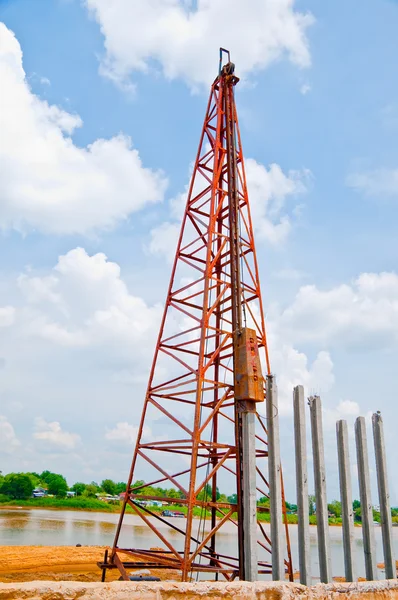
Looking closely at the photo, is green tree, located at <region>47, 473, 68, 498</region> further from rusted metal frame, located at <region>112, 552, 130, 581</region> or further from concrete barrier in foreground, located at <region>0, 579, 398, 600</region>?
concrete barrier in foreground, located at <region>0, 579, 398, 600</region>

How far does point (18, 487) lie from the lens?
Answer: 70812 mm

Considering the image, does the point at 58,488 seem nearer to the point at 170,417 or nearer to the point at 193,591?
the point at 170,417

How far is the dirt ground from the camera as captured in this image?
1557cm

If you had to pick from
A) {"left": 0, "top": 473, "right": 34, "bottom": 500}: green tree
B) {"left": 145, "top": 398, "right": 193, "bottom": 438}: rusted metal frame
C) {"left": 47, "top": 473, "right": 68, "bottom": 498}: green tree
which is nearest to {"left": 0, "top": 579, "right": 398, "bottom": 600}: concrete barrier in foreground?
{"left": 145, "top": 398, "right": 193, "bottom": 438}: rusted metal frame

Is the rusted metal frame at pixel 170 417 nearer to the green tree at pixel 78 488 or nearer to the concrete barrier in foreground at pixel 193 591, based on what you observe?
the concrete barrier in foreground at pixel 193 591

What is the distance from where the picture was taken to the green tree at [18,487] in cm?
7049

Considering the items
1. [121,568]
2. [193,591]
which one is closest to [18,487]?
[121,568]

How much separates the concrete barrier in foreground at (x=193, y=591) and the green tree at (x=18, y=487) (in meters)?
73.2

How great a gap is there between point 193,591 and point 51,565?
1557 centimetres

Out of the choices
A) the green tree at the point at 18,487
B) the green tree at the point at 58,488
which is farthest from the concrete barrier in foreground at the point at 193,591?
the green tree at the point at 58,488

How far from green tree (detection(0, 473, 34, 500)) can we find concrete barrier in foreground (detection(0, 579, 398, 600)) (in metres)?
73.2

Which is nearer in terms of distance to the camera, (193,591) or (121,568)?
(193,591)

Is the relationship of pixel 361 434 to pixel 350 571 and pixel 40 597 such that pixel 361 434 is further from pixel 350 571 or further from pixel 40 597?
pixel 40 597

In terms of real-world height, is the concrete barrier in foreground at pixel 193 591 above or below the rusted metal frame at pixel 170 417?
below
